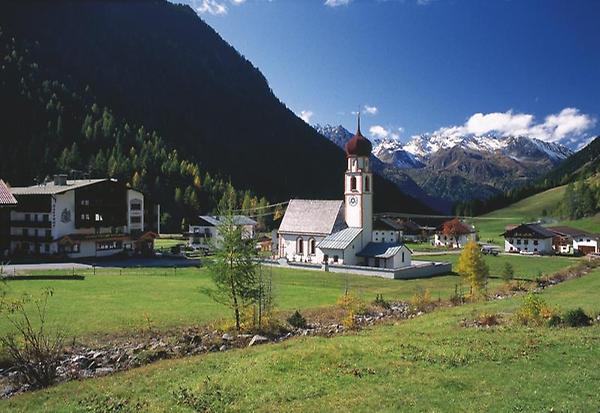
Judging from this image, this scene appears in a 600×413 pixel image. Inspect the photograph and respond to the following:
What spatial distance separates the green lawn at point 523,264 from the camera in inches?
2522

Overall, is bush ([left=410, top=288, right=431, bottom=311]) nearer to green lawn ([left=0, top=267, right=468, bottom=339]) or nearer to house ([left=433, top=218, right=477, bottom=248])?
green lawn ([left=0, top=267, right=468, bottom=339])

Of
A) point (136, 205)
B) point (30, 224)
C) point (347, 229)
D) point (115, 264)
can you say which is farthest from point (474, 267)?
point (136, 205)

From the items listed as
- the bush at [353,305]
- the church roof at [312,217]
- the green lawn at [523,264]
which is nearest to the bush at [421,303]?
the bush at [353,305]

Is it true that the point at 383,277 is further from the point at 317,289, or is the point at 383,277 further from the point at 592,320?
the point at 592,320

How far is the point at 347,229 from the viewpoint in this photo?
229 ft

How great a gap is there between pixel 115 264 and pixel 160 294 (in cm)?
2672

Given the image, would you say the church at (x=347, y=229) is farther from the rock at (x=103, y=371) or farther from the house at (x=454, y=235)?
the house at (x=454, y=235)

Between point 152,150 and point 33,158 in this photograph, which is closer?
point 33,158

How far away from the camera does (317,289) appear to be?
48.2 meters

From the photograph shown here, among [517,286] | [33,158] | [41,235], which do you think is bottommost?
[517,286]

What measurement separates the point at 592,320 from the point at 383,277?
29.8m

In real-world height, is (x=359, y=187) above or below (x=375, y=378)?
above

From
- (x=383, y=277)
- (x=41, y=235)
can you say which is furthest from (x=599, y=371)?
(x=41, y=235)

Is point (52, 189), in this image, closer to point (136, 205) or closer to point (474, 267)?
point (136, 205)
